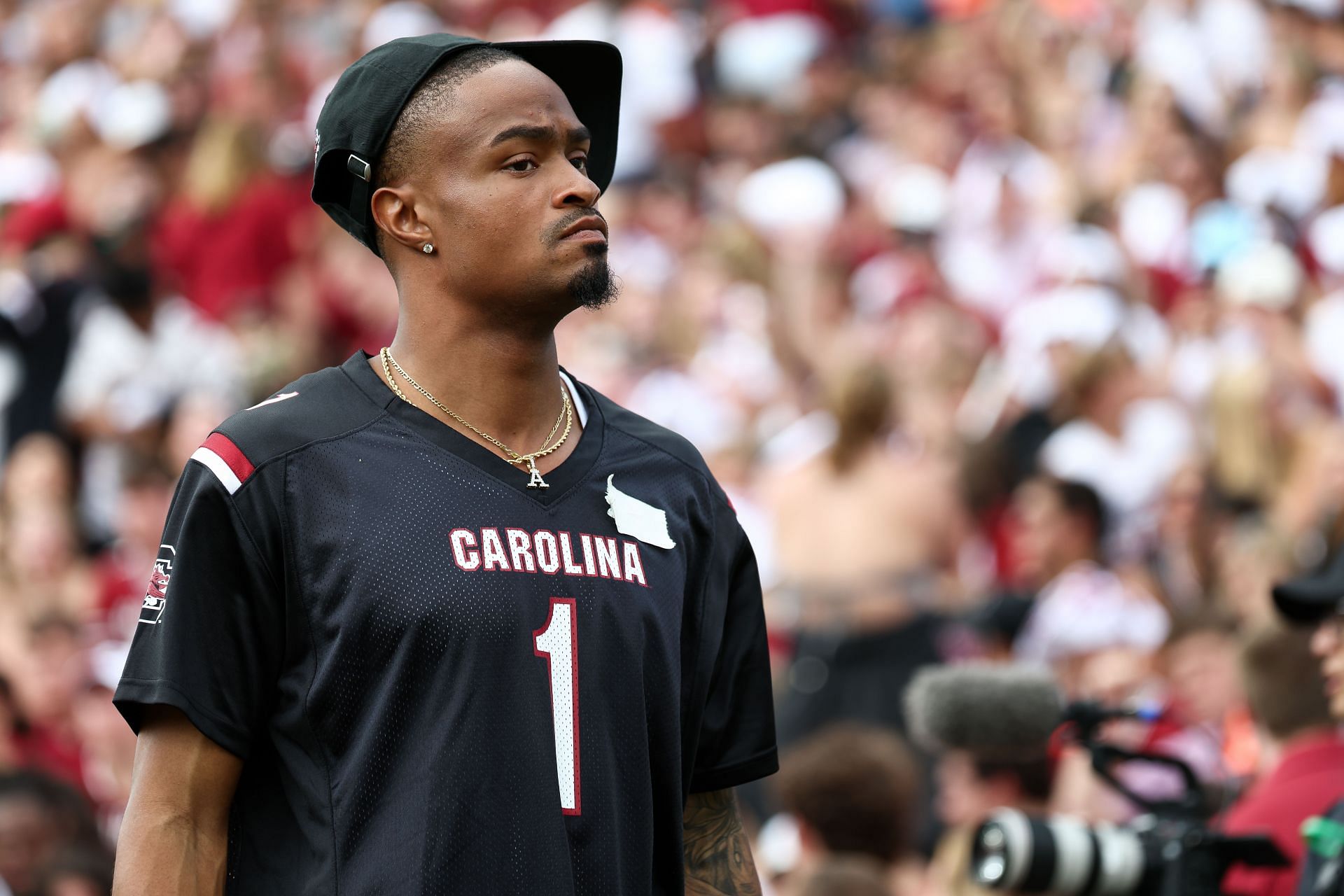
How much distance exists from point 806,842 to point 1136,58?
27.3 ft

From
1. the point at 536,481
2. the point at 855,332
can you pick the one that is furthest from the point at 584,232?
the point at 855,332

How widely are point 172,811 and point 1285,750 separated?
3132 mm

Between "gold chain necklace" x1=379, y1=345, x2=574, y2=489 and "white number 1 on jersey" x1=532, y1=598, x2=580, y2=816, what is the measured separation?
0.21m

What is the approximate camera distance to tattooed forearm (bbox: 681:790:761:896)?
3.00 m

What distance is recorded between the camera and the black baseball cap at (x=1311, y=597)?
3.95 metres

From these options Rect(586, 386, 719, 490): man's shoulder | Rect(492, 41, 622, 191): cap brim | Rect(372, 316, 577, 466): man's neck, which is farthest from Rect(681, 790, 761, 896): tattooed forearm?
Rect(492, 41, 622, 191): cap brim

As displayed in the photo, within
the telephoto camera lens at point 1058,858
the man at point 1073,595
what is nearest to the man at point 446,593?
the telephoto camera lens at point 1058,858

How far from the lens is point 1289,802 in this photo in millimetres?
4637

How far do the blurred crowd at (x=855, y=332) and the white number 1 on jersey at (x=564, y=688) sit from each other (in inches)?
79.2

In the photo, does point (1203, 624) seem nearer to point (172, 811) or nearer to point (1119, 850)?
point (1119, 850)

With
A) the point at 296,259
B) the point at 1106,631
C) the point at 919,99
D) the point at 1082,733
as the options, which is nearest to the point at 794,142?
the point at 919,99

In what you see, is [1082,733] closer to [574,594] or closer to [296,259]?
[574,594]

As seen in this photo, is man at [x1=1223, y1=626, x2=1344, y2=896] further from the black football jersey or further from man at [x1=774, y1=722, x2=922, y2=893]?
the black football jersey

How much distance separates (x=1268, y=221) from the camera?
395 inches
